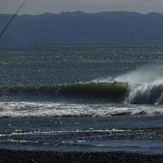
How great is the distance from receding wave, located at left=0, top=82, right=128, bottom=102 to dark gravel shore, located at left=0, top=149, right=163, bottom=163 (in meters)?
19.4

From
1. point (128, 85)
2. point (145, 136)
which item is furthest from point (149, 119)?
point (128, 85)

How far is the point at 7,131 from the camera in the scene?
21.3 meters

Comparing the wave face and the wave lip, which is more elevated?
the wave lip

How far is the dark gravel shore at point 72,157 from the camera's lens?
14.6 metres

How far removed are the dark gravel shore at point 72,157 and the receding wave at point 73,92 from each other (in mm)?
19429

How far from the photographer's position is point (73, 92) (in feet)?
130

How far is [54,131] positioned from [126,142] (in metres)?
4.11

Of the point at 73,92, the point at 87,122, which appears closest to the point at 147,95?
the point at 73,92

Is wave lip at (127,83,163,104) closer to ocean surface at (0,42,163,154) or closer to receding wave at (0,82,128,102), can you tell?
ocean surface at (0,42,163,154)

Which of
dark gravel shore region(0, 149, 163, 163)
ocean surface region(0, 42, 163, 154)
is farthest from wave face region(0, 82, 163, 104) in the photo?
dark gravel shore region(0, 149, 163, 163)

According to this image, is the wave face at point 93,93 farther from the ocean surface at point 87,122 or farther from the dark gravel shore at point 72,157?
the dark gravel shore at point 72,157

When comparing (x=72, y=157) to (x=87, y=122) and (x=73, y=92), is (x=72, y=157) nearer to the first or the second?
(x=87, y=122)

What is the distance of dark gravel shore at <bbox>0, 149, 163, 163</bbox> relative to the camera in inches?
575

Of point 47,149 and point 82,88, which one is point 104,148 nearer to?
point 47,149
